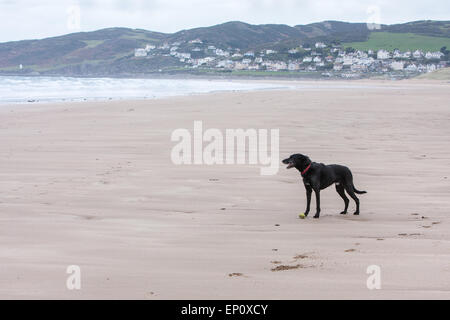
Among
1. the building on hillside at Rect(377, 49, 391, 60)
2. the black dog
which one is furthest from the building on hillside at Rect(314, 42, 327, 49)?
the black dog

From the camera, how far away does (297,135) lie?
14.0m

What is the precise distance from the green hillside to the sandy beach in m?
128

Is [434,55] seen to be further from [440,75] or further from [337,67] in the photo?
[440,75]

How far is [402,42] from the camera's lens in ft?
455

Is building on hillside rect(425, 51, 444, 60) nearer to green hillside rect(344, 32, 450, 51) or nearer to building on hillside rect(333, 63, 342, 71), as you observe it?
green hillside rect(344, 32, 450, 51)

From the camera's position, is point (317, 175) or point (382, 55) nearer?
point (317, 175)

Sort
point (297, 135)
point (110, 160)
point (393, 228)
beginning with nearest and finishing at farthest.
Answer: point (393, 228) → point (110, 160) → point (297, 135)

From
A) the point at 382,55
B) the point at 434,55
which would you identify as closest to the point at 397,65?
the point at 382,55

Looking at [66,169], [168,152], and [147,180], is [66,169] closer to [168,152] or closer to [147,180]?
[147,180]

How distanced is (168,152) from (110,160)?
4.32ft

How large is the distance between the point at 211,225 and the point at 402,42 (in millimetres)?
141928

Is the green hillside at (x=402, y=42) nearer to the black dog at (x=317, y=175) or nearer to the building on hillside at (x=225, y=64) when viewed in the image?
the building on hillside at (x=225, y=64)
